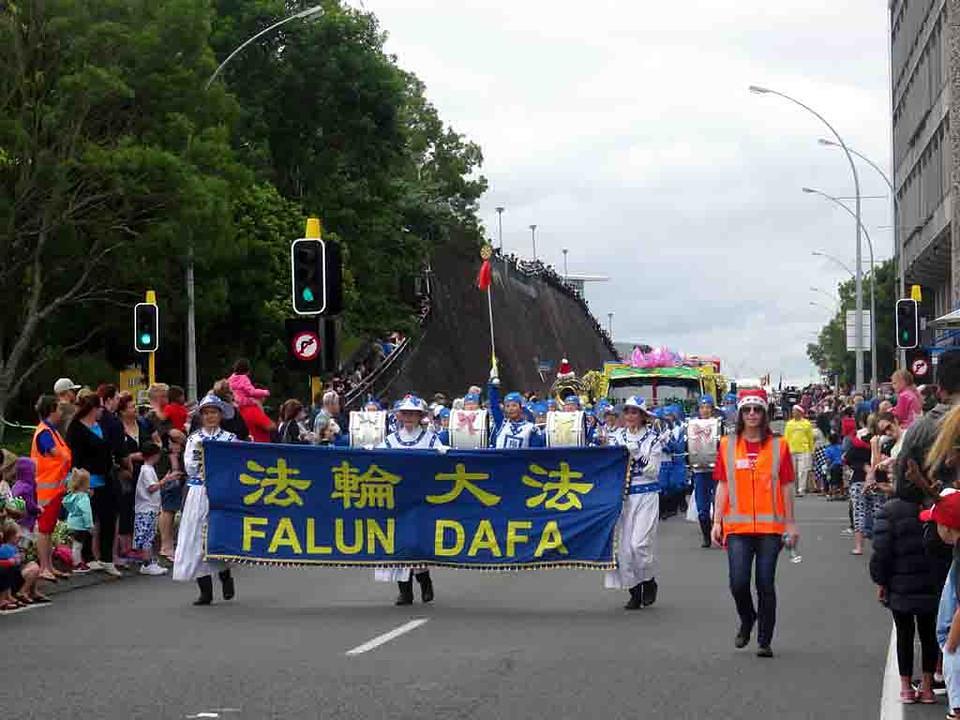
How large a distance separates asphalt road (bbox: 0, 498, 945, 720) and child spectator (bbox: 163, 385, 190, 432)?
10.3ft

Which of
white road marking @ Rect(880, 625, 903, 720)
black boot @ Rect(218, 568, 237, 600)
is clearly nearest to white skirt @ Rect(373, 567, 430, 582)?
black boot @ Rect(218, 568, 237, 600)

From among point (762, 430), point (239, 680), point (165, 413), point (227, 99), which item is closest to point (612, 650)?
point (762, 430)

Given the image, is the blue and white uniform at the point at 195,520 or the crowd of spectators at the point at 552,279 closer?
the blue and white uniform at the point at 195,520

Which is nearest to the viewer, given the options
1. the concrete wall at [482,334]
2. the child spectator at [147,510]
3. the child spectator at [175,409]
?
the child spectator at [147,510]

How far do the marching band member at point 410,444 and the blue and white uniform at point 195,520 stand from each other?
1481 mm

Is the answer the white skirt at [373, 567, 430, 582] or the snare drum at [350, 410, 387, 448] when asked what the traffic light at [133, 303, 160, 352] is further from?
the white skirt at [373, 567, 430, 582]

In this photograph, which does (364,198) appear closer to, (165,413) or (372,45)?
(372,45)

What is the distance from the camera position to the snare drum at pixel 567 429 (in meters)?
24.0

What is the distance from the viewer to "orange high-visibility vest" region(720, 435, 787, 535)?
13.6m

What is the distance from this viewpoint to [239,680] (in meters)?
12.1

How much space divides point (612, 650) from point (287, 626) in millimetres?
2933

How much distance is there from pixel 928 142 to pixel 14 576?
2256 inches

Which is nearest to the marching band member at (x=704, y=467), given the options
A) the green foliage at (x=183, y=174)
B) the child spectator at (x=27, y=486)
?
the child spectator at (x=27, y=486)

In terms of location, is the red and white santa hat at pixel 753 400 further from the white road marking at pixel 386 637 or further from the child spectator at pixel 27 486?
the child spectator at pixel 27 486
